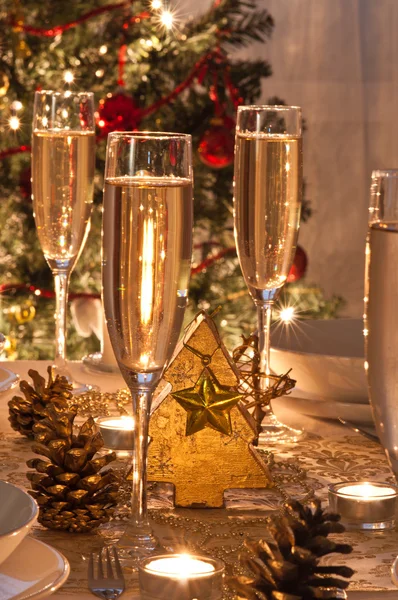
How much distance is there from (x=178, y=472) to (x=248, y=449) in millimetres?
64

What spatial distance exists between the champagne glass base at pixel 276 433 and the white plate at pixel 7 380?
263 mm

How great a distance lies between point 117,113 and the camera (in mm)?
2504

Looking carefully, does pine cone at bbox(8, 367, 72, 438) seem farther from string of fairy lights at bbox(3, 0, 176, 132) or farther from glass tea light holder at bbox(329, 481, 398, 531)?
string of fairy lights at bbox(3, 0, 176, 132)

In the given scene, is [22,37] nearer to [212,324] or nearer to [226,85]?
[226,85]

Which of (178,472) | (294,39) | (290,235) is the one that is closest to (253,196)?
(290,235)

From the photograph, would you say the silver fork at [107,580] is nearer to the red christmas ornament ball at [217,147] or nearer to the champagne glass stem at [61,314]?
the champagne glass stem at [61,314]

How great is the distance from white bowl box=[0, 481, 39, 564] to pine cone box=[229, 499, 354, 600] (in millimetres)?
131

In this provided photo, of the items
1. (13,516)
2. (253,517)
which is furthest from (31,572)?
(253,517)

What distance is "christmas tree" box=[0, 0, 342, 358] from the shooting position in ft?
8.75

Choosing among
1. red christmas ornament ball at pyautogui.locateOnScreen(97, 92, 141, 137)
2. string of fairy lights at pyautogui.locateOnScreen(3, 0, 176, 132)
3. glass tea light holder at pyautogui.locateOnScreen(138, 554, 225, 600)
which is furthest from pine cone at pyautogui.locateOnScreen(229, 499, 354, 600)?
string of fairy lights at pyautogui.locateOnScreen(3, 0, 176, 132)

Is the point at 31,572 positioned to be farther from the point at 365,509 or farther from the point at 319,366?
the point at 319,366

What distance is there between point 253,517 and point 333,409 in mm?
275

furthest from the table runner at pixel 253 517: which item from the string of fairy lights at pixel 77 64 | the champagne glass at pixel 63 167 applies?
the string of fairy lights at pixel 77 64

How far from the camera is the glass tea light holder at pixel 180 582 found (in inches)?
26.8
